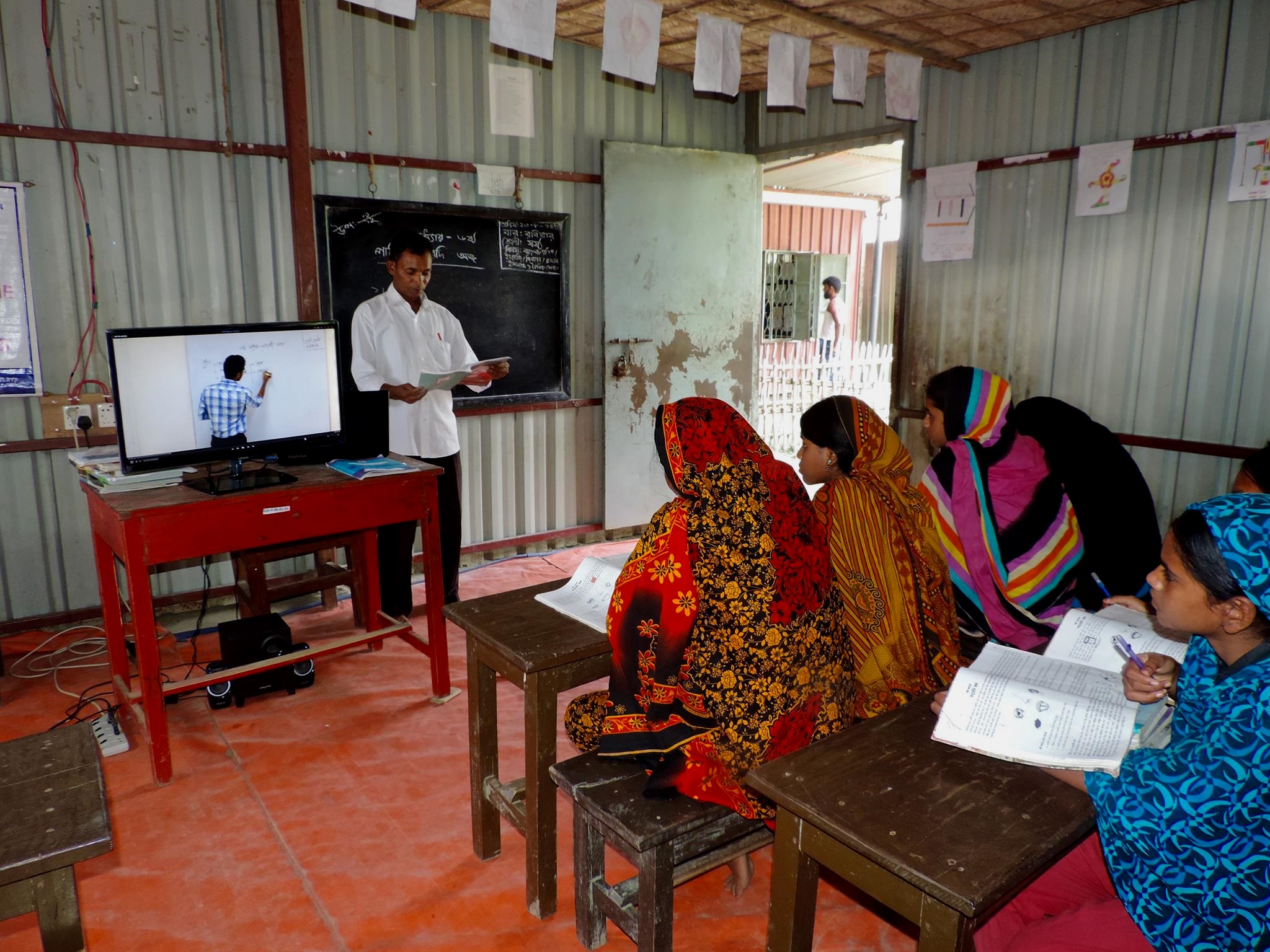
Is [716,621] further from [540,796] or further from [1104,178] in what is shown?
[1104,178]

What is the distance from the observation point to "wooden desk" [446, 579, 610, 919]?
2.01 metres

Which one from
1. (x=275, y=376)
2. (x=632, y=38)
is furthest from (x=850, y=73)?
(x=275, y=376)

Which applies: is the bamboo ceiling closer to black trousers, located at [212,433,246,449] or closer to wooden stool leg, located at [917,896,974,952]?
black trousers, located at [212,433,246,449]

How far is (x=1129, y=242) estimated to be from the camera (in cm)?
413

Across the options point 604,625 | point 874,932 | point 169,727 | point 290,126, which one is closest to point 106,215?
point 290,126

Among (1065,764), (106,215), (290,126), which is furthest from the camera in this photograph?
(290,126)

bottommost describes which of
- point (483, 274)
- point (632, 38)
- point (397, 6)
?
point (483, 274)

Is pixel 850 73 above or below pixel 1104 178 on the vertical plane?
above

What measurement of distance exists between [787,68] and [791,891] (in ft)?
11.9

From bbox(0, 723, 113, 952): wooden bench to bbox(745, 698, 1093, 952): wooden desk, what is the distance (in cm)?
113

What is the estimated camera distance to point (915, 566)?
2273 millimetres

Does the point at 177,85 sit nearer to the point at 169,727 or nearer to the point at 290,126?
the point at 290,126

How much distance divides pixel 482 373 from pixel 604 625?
6.84 feet

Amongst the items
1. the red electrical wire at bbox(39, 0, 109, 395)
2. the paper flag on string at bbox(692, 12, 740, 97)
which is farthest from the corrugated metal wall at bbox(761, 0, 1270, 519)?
the red electrical wire at bbox(39, 0, 109, 395)
